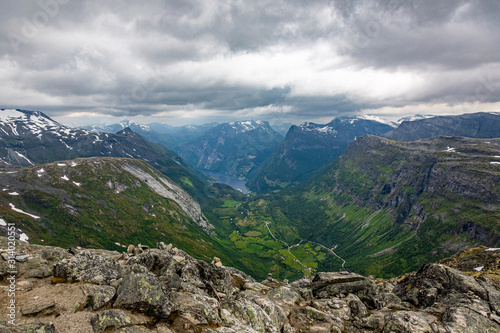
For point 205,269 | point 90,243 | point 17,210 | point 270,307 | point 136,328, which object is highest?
point 136,328

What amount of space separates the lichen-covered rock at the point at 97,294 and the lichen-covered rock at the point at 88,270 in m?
2.53

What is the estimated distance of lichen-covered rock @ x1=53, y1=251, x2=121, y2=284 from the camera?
3309 centimetres

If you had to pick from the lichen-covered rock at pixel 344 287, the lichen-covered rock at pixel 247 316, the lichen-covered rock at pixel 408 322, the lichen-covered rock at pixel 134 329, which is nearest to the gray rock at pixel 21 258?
the lichen-covered rock at pixel 134 329

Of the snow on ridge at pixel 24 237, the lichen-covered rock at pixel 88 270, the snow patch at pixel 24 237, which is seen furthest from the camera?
the snow on ridge at pixel 24 237

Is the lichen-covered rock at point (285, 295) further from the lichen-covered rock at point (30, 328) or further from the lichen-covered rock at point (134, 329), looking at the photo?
the lichen-covered rock at point (30, 328)

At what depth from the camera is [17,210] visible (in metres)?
191

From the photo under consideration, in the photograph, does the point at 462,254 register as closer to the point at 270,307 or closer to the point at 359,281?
the point at 359,281

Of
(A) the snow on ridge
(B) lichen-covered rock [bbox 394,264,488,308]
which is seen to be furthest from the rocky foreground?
(A) the snow on ridge

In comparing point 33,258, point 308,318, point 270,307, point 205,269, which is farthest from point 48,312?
point 308,318

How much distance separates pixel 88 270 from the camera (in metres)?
34.0

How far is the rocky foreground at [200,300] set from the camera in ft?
88.7

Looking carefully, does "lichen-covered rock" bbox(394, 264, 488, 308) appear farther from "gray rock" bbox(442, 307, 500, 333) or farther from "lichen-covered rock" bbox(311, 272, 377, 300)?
"gray rock" bbox(442, 307, 500, 333)

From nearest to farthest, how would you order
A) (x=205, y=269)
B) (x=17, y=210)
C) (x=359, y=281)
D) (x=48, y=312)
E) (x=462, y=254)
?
(x=48, y=312) < (x=205, y=269) < (x=359, y=281) < (x=462, y=254) < (x=17, y=210)

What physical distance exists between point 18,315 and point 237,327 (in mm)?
25135
